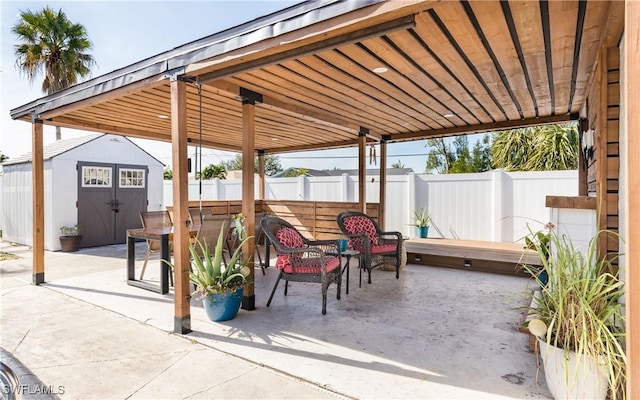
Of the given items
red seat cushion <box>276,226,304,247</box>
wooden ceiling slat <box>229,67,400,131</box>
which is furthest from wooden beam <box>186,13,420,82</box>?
red seat cushion <box>276,226,304,247</box>

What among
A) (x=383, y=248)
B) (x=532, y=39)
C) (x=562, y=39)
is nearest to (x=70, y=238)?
(x=383, y=248)

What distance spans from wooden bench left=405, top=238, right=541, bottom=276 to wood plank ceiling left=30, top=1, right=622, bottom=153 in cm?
191

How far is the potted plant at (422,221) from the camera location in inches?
272

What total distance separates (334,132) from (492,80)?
331 centimetres

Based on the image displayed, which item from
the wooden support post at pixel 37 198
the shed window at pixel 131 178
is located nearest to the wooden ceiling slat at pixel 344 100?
the wooden support post at pixel 37 198

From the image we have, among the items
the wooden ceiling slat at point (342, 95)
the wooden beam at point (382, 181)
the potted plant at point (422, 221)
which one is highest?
the wooden ceiling slat at point (342, 95)

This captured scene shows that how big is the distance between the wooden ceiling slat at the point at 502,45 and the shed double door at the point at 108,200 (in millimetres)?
8326

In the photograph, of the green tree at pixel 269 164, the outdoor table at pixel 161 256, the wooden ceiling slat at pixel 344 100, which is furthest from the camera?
the green tree at pixel 269 164

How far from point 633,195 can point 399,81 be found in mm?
2359

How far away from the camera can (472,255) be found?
541 cm

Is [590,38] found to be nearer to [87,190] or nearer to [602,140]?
[602,140]

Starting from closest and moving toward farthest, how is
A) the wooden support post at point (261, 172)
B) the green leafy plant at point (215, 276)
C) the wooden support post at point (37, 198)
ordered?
the green leafy plant at point (215, 276) < the wooden support post at point (37, 198) < the wooden support post at point (261, 172)

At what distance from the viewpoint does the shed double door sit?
7.82 m

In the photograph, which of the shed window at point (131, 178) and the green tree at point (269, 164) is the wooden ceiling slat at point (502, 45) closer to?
the shed window at point (131, 178)
